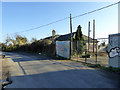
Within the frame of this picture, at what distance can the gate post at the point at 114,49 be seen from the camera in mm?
6470

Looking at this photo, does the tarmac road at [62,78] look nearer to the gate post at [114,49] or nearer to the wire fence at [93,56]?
the gate post at [114,49]

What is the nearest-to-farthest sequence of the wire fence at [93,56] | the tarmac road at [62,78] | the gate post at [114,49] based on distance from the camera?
the tarmac road at [62,78]
the gate post at [114,49]
the wire fence at [93,56]

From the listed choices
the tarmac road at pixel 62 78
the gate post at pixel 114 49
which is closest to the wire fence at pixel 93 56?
the gate post at pixel 114 49

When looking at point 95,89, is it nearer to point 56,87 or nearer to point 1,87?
point 56,87

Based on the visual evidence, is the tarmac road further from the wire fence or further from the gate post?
the wire fence

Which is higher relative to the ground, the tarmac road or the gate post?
the gate post

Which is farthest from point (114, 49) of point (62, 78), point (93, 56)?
point (93, 56)

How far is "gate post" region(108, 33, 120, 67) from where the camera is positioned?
6470mm

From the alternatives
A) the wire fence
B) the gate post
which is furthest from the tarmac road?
the wire fence

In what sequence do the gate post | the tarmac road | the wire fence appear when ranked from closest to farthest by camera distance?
the tarmac road < the gate post < the wire fence

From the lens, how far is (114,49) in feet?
22.0

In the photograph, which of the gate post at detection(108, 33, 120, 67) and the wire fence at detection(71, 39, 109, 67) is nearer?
the gate post at detection(108, 33, 120, 67)

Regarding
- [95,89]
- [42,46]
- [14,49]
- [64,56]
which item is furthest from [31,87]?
[14,49]

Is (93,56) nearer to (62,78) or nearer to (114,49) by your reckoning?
(114,49)
